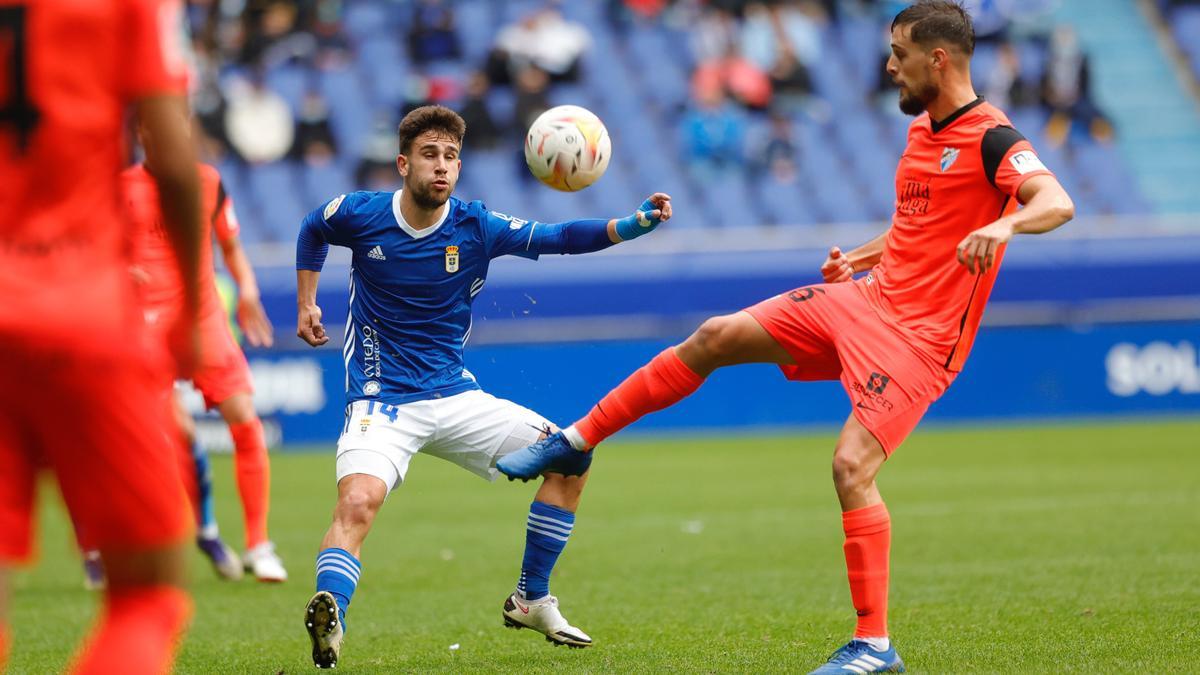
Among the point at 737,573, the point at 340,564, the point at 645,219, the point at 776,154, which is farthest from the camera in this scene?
the point at 776,154

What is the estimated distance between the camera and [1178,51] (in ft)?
80.1

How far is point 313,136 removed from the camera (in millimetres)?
20141

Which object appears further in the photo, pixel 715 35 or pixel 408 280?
pixel 715 35

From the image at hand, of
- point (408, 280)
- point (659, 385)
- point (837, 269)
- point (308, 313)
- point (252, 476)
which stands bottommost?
point (252, 476)

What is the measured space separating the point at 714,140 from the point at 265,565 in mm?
13681

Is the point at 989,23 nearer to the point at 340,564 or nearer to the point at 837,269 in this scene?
the point at 837,269

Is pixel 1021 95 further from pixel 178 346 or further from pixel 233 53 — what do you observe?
pixel 178 346

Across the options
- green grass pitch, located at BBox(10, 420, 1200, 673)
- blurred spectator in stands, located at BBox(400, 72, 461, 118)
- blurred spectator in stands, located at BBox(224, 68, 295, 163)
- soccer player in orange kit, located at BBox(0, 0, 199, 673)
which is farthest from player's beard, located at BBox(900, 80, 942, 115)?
blurred spectator in stands, located at BBox(224, 68, 295, 163)

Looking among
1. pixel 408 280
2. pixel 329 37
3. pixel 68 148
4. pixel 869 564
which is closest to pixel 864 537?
pixel 869 564

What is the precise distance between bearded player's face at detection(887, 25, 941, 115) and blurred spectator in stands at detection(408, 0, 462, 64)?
16093mm

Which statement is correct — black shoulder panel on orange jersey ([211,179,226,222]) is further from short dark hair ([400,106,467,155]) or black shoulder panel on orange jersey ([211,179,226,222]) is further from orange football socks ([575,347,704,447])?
orange football socks ([575,347,704,447])

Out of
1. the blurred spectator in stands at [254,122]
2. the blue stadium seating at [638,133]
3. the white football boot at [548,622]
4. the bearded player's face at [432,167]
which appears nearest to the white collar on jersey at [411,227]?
the bearded player's face at [432,167]

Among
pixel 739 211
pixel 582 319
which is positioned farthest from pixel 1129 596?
pixel 739 211

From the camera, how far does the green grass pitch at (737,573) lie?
590 centimetres
